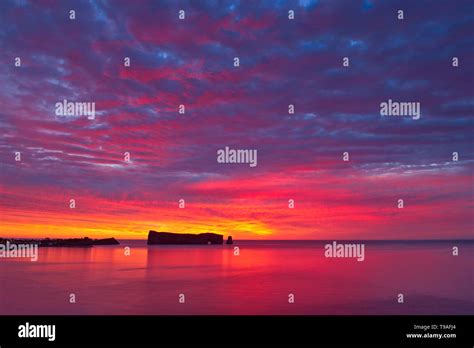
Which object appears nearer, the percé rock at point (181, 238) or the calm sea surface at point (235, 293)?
the calm sea surface at point (235, 293)

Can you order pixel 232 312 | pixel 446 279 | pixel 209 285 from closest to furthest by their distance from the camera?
pixel 232 312, pixel 209 285, pixel 446 279

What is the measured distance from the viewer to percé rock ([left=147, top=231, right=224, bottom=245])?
17962cm

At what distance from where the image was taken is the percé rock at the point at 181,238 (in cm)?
17962

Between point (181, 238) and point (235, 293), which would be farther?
point (181, 238)

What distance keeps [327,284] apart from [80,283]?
957 inches

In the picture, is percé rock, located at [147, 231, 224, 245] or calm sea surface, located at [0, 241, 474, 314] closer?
calm sea surface, located at [0, 241, 474, 314]

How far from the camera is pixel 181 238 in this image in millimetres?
183500
